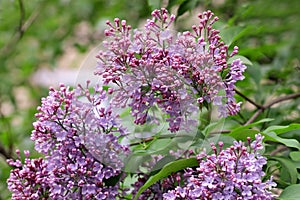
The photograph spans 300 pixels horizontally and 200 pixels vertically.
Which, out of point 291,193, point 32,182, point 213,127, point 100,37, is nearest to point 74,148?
point 32,182

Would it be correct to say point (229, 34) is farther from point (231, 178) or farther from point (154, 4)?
point (231, 178)

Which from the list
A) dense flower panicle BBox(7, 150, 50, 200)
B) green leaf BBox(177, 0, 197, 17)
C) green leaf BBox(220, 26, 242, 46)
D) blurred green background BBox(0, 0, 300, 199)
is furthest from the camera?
blurred green background BBox(0, 0, 300, 199)

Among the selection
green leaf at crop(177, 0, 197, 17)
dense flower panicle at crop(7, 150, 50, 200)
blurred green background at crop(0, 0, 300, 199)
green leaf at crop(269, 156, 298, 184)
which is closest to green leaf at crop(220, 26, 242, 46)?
blurred green background at crop(0, 0, 300, 199)

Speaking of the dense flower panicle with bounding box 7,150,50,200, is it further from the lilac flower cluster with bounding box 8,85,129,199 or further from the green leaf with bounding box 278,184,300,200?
the green leaf with bounding box 278,184,300,200

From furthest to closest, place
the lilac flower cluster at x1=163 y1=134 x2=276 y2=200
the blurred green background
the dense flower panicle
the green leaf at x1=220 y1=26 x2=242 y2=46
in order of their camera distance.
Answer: the blurred green background, the green leaf at x1=220 y1=26 x2=242 y2=46, the dense flower panicle, the lilac flower cluster at x1=163 y1=134 x2=276 y2=200

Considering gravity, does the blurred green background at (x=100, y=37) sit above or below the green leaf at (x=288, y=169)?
above

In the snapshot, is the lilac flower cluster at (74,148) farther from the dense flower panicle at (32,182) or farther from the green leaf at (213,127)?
the green leaf at (213,127)

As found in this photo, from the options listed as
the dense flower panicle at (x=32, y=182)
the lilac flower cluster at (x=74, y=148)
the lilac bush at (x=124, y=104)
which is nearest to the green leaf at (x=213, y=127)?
the lilac bush at (x=124, y=104)
